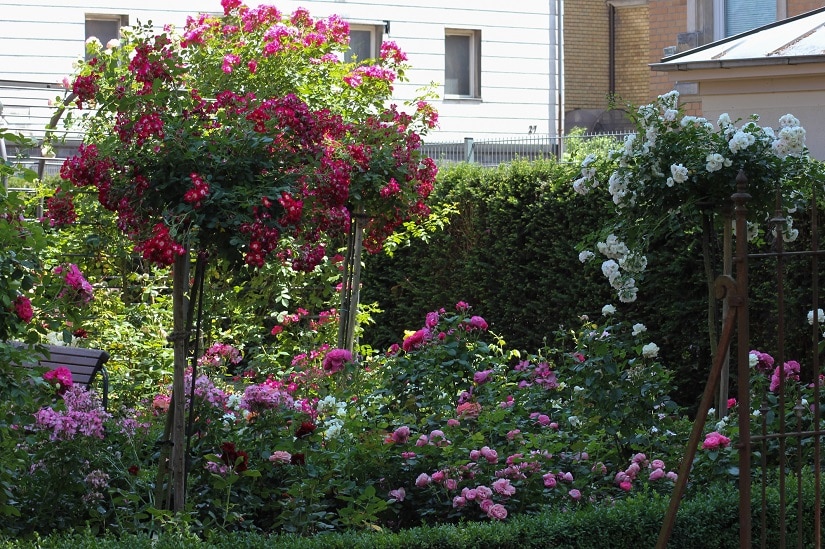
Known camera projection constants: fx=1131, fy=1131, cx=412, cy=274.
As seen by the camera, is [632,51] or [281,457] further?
[632,51]

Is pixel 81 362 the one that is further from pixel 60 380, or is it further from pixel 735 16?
pixel 735 16

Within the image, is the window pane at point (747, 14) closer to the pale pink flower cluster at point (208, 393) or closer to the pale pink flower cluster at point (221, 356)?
the pale pink flower cluster at point (221, 356)

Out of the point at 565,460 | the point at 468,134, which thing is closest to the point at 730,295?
the point at 565,460

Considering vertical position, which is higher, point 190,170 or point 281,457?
point 190,170

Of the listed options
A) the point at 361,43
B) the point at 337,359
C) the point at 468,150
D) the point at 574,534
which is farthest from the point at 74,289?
the point at 361,43

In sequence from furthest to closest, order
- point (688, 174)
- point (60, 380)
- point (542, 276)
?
point (542, 276), point (688, 174), point (60, 380)

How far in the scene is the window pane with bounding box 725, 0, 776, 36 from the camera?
15.1m

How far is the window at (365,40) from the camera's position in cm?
1733

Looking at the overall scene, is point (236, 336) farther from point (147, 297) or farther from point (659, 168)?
point (659, 168)

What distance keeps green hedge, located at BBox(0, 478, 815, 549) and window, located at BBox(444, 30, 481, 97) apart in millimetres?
13522

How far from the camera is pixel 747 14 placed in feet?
50.4

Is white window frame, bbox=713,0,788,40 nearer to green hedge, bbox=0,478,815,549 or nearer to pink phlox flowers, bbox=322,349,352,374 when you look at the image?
pink phlox flowers, bbox=322,349,352,374

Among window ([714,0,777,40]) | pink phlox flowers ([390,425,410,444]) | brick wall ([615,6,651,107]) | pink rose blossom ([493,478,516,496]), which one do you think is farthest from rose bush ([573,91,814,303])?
brick wall ([615,6,651,107])

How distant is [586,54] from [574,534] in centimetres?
1928
